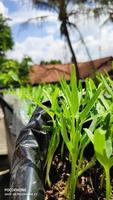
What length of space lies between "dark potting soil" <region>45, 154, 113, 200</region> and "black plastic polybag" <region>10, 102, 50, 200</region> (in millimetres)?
73

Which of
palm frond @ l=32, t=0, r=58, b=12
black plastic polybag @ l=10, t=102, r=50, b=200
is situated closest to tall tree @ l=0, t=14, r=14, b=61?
palm frond @ l=32, t=0, r=58, b=12

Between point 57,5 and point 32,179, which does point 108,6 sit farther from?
point 32,179

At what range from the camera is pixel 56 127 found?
134 cm

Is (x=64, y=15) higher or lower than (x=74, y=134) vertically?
higher

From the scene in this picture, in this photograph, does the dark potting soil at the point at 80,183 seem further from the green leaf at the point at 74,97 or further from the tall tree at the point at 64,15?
the tall tree at the point at 64,15

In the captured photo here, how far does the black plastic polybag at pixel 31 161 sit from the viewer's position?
99 cm

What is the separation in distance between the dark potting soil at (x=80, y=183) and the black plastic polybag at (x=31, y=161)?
0.07 m

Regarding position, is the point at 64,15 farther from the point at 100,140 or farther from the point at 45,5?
the point at 100,140

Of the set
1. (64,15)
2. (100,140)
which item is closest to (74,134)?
(100,140)

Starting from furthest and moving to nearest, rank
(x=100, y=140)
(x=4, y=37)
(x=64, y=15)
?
(x=4, y=37), (x=64, y=15), (x=100, y=140)

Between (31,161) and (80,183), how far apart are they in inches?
7.2

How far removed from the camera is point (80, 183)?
1.23 m

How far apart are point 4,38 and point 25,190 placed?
28078 millimetres

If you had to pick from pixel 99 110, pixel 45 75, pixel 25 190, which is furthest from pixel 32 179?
pixel 45 75
